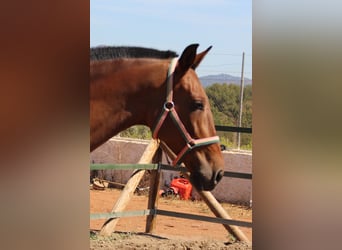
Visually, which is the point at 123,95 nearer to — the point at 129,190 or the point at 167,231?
the point at 129,190

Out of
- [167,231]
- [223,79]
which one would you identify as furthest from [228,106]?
[167,231]

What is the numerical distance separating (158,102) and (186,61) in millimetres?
303

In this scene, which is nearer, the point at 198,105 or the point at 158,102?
the point at 158,102

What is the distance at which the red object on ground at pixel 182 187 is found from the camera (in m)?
5.12

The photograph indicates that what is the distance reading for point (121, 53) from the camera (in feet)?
9.80

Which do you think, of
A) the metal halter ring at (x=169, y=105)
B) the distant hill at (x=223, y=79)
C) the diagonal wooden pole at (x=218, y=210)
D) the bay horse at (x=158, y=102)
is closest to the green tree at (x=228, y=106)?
the distant hill at (x=223, y=79)

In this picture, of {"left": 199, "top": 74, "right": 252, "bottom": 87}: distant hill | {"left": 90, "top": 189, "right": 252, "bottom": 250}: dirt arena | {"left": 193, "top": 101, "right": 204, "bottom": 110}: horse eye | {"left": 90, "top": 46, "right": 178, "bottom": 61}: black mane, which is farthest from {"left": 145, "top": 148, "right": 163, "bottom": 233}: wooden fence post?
{"left": 199, "top": 74, "right": 252, "bottom": 87}: distant hill

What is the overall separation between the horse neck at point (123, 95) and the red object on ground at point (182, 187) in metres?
2.09

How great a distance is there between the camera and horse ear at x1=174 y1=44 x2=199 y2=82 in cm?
314

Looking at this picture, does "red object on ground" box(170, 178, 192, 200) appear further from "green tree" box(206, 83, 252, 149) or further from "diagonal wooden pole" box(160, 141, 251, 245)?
"diagonal wooden pole" box(160, 141, 251, 245)
